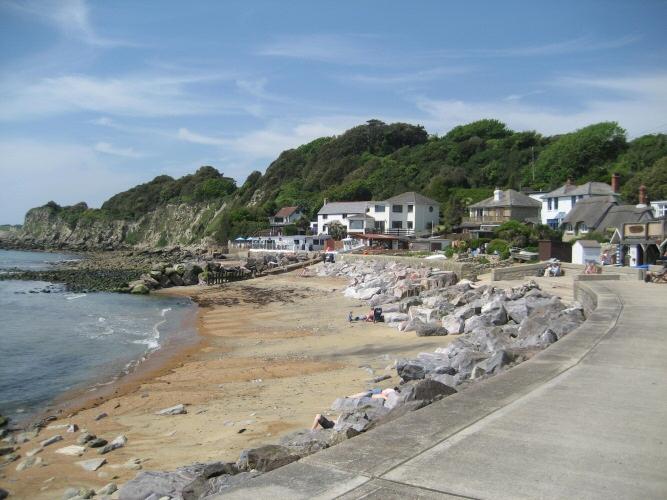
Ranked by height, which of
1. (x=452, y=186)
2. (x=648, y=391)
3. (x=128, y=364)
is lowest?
(x=128, y=364)

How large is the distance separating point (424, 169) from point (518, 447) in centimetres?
9054

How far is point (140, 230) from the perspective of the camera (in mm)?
135875

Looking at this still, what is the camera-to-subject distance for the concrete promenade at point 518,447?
4.10 m

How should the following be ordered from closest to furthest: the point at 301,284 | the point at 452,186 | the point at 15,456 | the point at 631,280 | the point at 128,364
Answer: the point at 15,456 → the point at 128,364 → the point at 631,280 → the point at 301,284 → the point at 452,186

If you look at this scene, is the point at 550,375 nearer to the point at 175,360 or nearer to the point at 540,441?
the point at 540,441

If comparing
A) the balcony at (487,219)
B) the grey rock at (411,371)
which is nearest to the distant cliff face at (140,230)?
the balcony at (487,219)

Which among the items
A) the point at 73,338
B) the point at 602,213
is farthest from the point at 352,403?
the point at 602,213

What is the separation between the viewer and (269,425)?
11031mm

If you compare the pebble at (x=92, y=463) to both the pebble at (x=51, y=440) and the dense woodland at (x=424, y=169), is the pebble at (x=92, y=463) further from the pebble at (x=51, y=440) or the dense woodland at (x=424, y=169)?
the dense woodland at (x=424, y=169)

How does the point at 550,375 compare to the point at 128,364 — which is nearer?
the point at 550,375

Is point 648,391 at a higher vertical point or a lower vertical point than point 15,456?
higher

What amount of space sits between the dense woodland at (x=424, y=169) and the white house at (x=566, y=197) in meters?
2.15

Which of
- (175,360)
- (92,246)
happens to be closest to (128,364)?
(175,360)

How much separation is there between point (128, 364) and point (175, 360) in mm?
1558
